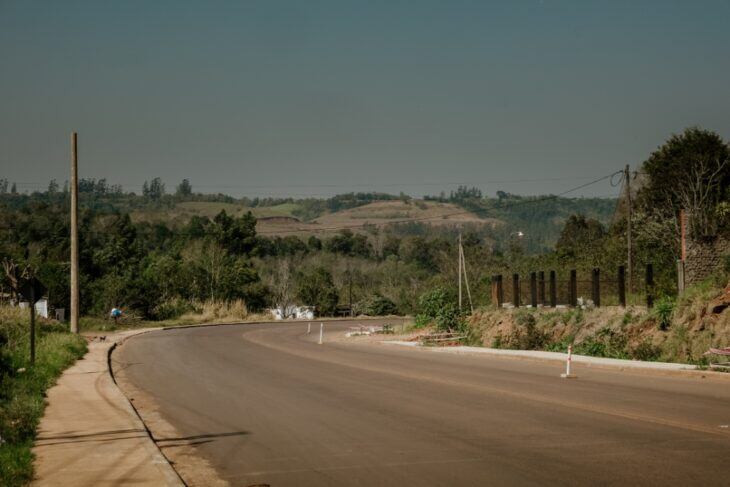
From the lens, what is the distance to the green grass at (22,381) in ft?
31.2

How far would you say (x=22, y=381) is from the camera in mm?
17375

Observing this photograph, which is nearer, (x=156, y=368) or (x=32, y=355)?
(x=32, y=355)

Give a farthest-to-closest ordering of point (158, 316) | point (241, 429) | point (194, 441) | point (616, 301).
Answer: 1. point (158, 316)
2. point (616, 301)
3. point (241, 429)
4. point (194, 441)

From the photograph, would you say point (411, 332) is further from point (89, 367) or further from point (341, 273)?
point (341, 273)

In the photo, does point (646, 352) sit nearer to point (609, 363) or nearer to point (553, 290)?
point (609, 363)

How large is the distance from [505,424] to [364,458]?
324cm

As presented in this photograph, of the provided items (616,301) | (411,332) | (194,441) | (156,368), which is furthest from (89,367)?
(411,332)

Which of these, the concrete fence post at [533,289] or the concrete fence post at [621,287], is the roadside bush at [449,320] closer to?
the concrete fence post at [533,289]

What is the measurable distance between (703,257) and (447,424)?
1934cm

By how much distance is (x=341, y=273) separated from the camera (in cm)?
12712

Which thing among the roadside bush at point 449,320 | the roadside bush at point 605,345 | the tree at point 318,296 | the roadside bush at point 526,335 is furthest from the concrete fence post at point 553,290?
the tree at point 318,296

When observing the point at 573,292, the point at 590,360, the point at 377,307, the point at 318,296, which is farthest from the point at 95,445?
the point at 318,296

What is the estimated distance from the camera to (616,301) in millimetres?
30984

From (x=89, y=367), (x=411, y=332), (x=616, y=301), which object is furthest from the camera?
(x=411, y=332)
